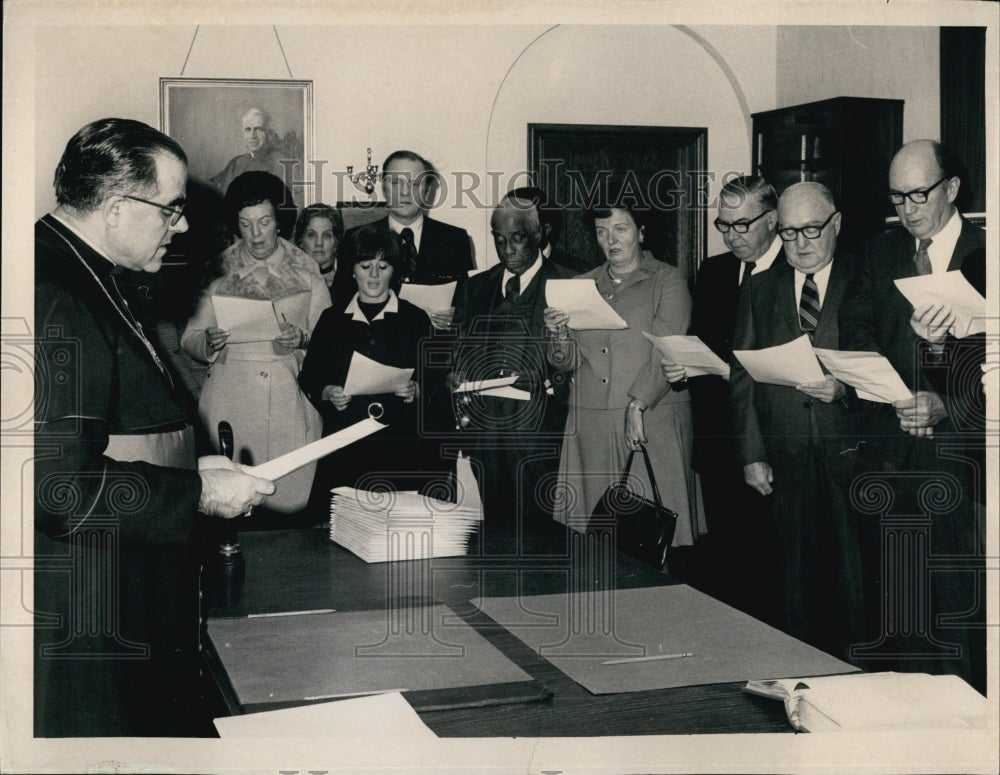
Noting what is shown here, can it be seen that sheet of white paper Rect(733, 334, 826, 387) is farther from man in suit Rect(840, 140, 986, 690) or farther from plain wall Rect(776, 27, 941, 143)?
plain wall Rect(776, 27, 941, 143)

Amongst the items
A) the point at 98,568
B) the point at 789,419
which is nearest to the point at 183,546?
the point at 98,568

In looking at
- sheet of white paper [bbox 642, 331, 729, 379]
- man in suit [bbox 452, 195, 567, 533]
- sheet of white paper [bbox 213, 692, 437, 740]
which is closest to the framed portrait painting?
man in suit [bbox 452, 195, 567, 533]

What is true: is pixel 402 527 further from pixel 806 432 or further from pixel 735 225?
pixel 735 225

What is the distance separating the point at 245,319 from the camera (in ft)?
12.5

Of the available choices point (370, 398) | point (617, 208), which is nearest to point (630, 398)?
point (617, 208)

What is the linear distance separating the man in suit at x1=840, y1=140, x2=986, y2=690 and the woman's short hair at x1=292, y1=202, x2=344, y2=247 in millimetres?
1777

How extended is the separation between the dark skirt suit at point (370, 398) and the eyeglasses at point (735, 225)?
3.58ft

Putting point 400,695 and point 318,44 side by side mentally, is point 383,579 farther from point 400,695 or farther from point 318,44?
point 318,44

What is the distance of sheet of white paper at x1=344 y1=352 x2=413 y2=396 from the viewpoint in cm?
387

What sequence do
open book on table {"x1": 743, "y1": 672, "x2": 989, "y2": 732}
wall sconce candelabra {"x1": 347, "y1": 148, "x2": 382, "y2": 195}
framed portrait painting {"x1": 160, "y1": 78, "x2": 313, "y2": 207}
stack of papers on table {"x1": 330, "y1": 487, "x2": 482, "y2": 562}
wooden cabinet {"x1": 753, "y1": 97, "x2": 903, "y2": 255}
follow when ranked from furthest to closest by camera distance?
wall sconce candelabra {"x1": 347, "y1": 148, "x2": 382, "y2": 195}, framed portrait painting {"x1": 160, "y1": 78, "x2": 313, "y2": 207}, wooden cabinet {"x1": 753, "y1": 97, "x2": 903, "y2": 255}, stack of papers on table {"x1": 330, "y1": 487, "x2": 482, "y2": 562}, open book on table {"x1": 743, "y1": 672, "x2": 989, "y2": 732}

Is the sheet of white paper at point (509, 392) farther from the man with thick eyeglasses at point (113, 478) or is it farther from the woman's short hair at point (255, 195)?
the man with thick eyeglasses at point (113, 478)

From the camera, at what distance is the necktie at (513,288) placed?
381 cm

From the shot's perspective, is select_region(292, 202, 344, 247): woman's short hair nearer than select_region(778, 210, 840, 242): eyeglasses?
No

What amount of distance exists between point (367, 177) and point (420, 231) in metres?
0.26
